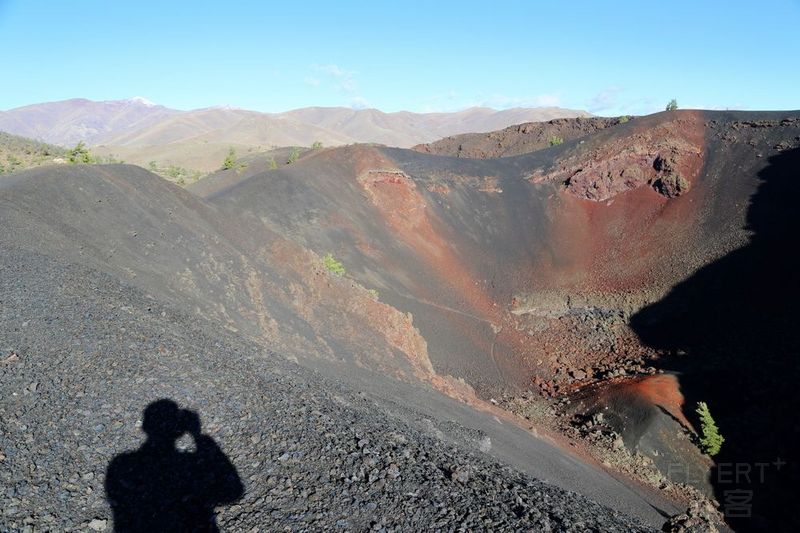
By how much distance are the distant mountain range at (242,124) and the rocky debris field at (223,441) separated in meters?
111

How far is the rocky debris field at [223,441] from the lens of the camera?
498cm

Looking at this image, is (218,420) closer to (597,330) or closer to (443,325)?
(443,325)

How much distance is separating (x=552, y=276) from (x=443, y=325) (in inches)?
364

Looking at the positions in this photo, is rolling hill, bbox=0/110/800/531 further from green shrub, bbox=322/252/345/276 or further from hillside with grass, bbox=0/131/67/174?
hillside with grass, bbox=0/131/67/174

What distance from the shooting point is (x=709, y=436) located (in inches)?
650

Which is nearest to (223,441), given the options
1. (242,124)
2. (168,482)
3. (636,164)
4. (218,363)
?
(168,482)

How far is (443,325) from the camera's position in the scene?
901 inches

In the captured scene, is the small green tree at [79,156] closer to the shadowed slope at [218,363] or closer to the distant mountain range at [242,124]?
the shadowed slope at [218,363]

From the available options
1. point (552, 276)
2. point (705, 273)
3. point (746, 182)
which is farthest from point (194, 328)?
point (746, 182)

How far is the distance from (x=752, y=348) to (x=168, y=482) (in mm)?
23231

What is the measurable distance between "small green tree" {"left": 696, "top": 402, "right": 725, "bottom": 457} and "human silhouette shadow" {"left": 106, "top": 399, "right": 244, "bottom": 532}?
16.8m

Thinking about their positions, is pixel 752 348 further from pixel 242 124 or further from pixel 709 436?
pixel 242 124

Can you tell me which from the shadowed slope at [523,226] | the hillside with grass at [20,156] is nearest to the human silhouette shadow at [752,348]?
the shadowed slope at [523,226]

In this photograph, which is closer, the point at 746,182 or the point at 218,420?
the point at 218,420
